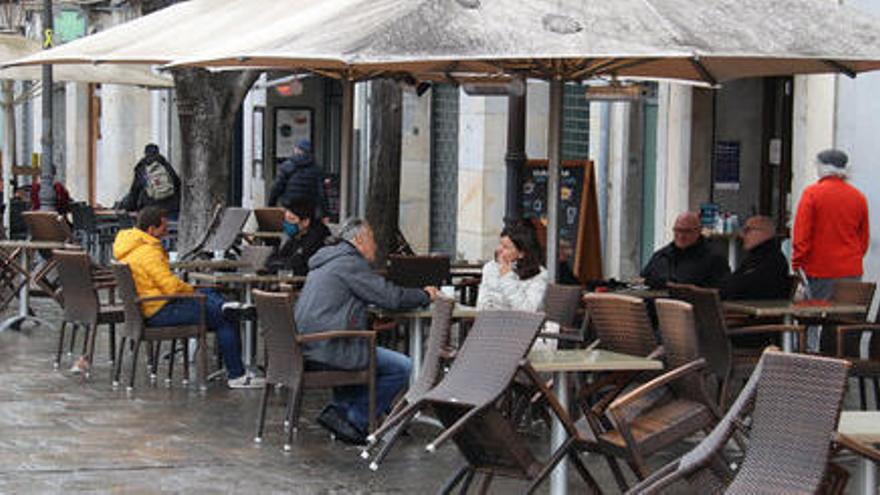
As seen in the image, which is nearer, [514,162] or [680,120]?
[514,162]

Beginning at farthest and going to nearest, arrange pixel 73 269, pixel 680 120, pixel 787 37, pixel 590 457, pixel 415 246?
1. pixel 415 246
2. pixel 680 120
3. pixel 73 269
4. pixel 590 457
5. pixel 787 37

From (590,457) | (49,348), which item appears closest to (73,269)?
(49,348)

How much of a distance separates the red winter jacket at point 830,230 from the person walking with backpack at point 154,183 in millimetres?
11577

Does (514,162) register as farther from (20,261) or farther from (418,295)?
(20,261)

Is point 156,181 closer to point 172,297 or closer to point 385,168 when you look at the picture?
point 385,168

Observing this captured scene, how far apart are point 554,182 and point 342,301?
142 centimetres

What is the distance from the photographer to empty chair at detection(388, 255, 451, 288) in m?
14.4

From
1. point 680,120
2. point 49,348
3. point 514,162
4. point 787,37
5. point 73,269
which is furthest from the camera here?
point 680,120

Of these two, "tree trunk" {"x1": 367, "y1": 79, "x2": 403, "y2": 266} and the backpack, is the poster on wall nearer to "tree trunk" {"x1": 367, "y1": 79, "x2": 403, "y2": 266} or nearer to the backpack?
"tree trunk" {"x1": 367, "y1": 79, "x2": 403, "y2": 266}

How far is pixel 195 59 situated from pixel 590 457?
320 centimetres

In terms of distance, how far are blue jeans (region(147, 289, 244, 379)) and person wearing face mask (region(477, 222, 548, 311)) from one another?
3.08 meters

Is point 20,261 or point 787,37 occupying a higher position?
point 787,37

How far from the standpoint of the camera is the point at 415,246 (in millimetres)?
26141

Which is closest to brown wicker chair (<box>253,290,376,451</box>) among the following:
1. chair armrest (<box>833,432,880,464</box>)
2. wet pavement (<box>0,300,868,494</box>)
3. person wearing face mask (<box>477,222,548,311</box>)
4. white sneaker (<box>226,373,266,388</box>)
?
wet pavement (<box>0,300,868,494</box>)
